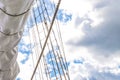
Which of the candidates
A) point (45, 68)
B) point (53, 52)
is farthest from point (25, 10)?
point (45, 68)

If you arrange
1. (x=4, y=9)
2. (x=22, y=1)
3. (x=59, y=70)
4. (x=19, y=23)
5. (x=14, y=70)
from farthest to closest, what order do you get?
1. (x=59, y=70)
2. (x=14, y=70)
3. (x=19, y=23)
4. (x=4, y=9)
5. (x=22, y=1)

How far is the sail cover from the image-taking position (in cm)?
301

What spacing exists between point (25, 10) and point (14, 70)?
6.96 feet

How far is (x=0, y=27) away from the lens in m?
3.48

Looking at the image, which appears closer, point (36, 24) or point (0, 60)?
point (0, 60)

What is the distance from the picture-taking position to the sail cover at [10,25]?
118 inches

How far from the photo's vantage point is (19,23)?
3377mm

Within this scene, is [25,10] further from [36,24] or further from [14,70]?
[36,24]

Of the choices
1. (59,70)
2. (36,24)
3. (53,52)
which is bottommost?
(59,70)

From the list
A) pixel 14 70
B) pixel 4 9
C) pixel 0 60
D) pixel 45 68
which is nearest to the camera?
pixel 4 9

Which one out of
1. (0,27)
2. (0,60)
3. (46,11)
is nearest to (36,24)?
(46,11)

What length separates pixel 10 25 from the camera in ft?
11.0

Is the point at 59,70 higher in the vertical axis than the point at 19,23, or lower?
lower

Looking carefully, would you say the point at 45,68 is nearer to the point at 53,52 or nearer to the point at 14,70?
the point at 53,52
